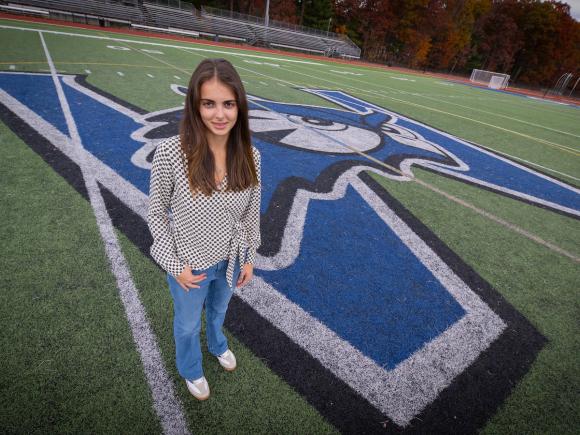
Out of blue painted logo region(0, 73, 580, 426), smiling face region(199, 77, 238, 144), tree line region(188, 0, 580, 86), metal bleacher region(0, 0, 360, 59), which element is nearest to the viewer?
smiling face region(199, 77, 238, 144)

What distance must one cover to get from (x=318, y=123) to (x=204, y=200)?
23.1 feet

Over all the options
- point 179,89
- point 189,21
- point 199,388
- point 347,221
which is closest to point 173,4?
point 189,21

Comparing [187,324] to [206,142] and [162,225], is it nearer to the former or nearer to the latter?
[162,225]

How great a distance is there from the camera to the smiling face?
135cm

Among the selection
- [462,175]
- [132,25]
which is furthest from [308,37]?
[462,175]

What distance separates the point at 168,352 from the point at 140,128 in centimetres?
495

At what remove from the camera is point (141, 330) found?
230 centimetres

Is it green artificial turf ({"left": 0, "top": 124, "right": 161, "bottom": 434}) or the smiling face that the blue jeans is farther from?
the smiling face

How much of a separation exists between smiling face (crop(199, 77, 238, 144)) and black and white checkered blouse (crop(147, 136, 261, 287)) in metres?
0.19

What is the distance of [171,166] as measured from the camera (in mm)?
1423

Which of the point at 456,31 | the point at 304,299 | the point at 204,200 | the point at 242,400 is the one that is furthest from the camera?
the point at 456,31

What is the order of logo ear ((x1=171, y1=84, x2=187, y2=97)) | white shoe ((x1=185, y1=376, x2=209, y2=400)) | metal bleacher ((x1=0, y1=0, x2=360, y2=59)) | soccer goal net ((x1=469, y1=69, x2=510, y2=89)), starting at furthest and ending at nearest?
soccer goal net ((x1=469, y1=69, x2=510, y2=89)) → metal bleacher ((x1=0, y1=0, x2=360, y2=59)) → logo ear ((x1=171, y1=84, x2=187, y2=97)) → white shoe ((x1=185, y1=376, x2=209, y2=400))

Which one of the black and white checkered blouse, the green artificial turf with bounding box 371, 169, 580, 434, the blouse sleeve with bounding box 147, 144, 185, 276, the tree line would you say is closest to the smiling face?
the black and white checkered blouse

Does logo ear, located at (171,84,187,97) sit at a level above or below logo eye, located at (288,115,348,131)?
above
